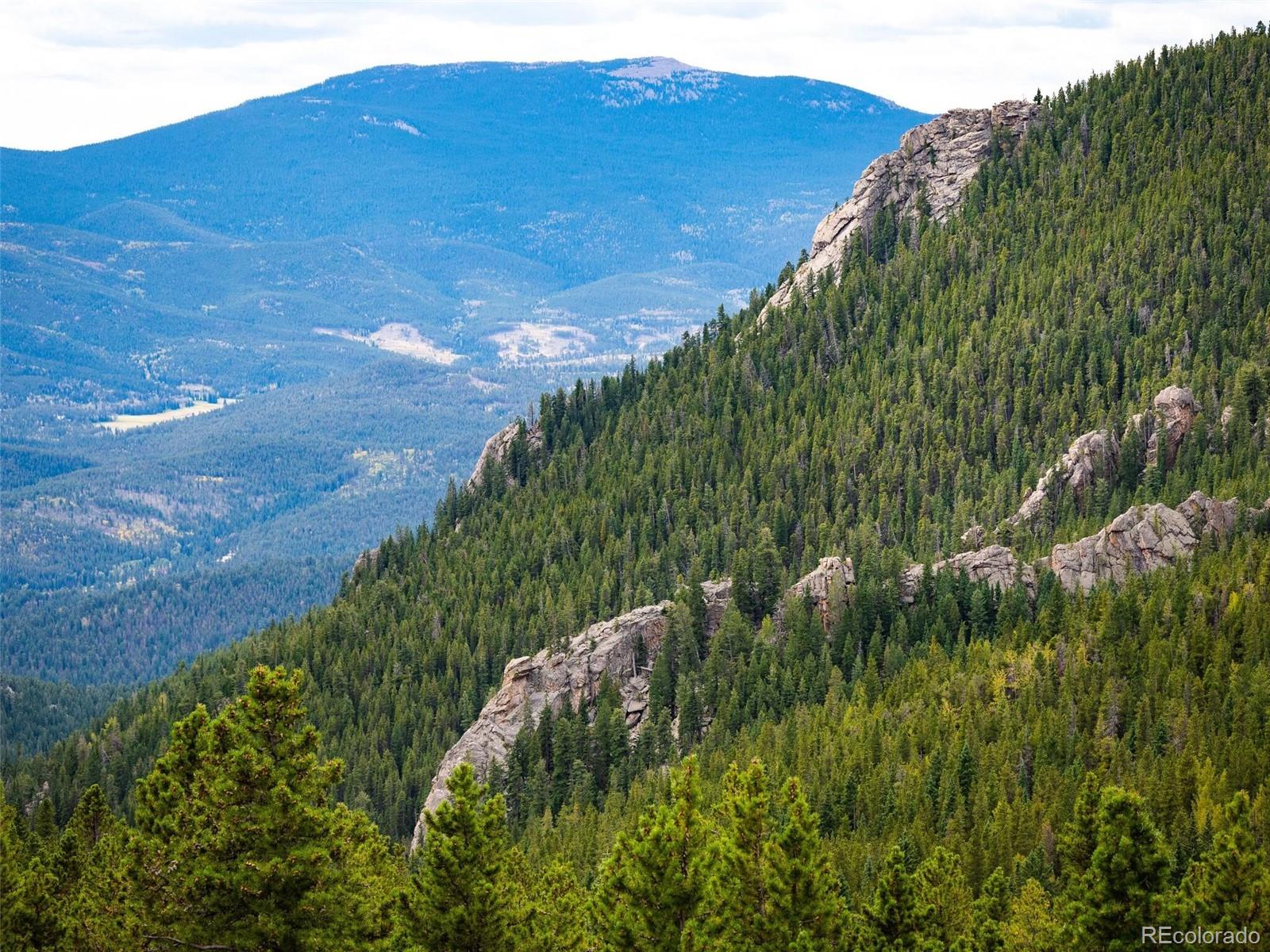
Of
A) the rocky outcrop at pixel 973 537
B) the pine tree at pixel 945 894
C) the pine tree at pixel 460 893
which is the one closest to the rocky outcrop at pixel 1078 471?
the rocky outcrop at pixel 973 537

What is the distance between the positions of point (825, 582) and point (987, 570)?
16741 millimetres

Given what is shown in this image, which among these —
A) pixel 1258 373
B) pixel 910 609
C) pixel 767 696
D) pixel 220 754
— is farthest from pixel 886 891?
pixel 1258 373

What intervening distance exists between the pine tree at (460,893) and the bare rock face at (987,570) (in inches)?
4408

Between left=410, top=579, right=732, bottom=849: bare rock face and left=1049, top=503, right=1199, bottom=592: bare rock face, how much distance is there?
3921 centimetres

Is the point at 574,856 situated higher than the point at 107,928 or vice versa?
the point at 107,928

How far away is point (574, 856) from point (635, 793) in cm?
1568

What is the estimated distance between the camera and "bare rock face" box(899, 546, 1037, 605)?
16800 centimetres

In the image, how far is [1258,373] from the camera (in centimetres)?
19512

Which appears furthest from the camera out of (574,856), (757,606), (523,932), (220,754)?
(757,606)

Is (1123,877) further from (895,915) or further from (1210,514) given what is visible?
Answer: (1210,514)

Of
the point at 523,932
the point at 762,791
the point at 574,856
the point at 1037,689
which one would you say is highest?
the point at 762,791

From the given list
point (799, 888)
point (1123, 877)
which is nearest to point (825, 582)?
point (799, 888)

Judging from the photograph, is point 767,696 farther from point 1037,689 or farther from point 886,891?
point 886,891

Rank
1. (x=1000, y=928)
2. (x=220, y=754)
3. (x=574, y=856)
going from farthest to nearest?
1. (x=574, y=856)
2. (x=1000, y=928)
3. (x=220, y=754)
